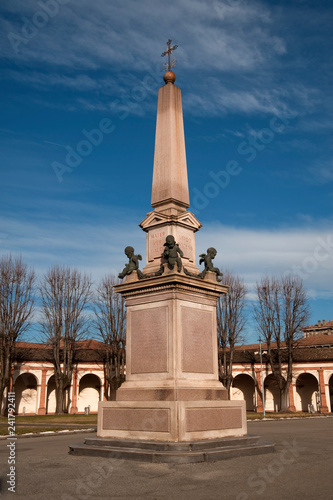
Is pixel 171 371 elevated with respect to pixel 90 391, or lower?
elevated

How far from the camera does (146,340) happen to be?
11695 millimetres

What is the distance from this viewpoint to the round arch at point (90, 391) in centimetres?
4753

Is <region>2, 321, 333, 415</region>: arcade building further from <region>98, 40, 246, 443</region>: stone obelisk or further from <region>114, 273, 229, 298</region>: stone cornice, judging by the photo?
Result: <region>114, 273, 229, 298</region>: stone cornice

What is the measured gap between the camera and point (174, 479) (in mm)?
7641

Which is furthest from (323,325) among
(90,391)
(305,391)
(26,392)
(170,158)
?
(170,158)

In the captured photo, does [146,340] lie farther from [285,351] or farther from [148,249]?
[285,351]

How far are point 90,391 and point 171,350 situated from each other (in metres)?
39.9

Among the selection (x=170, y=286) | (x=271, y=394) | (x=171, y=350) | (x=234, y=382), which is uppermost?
(x=170, y=286)

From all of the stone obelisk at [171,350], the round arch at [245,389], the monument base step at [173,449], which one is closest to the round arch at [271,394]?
the round arch at [245,389]

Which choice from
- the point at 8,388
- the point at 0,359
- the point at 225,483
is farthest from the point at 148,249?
the point at 8,388

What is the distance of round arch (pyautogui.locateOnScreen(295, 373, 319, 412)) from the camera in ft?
156

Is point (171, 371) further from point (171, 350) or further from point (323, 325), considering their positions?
point (323, 325)

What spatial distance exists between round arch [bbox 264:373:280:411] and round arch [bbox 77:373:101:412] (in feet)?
57.4

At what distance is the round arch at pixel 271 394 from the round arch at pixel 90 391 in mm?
17487
